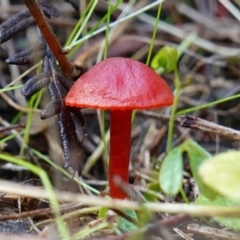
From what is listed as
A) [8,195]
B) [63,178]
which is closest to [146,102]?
[8,195]

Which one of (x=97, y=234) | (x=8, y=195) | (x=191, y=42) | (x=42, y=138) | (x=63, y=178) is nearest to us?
(x=97, y=234)

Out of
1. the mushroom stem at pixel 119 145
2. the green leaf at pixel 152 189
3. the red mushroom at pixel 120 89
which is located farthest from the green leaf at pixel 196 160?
the green leaf at pixel 152 189

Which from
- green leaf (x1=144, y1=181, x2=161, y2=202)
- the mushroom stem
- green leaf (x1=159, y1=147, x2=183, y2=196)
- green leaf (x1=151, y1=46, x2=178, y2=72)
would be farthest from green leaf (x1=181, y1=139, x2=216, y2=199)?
green leaf (x1=151, y1=46, x2=178, y2=72)

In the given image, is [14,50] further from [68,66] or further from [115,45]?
[68,66]

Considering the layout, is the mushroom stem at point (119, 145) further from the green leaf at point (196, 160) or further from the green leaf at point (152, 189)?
the green leaf at point (196, 160)

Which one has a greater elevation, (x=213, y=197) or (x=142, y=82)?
(x=142, y=82)

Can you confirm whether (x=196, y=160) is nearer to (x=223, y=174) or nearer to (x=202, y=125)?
(x=223, y=174)
